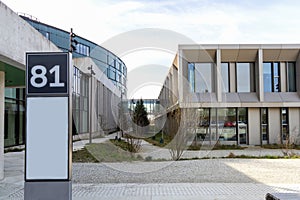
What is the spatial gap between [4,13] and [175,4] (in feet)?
25.1

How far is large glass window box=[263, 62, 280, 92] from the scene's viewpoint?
3003 cm

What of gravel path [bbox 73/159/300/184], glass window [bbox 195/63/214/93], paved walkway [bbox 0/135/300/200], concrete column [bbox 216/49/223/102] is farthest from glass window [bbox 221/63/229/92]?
paved walkway [bbox 0/135/300/200]

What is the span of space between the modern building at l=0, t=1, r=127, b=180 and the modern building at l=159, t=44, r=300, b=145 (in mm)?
9566

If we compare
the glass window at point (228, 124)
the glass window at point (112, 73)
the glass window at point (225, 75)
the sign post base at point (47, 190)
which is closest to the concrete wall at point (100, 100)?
the glass window at point (112, 73)

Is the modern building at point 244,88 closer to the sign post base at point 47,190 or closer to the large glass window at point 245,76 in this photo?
the large glass window at point 245,76

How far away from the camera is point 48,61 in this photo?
5980 millimetres

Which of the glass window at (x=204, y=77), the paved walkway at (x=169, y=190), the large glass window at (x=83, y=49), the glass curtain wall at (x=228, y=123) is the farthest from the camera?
the large glass window at (x=83, y=49)

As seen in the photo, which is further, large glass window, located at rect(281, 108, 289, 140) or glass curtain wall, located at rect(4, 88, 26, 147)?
large glass window, located at rect(281, 108, 289, 140)

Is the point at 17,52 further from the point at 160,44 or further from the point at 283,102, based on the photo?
the point at 283,102

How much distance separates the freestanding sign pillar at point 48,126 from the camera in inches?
235

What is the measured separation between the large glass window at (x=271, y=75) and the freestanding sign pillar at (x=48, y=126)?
26.5 meters

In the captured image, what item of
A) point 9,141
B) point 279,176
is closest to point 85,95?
point 9,141

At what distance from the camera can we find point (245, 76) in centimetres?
3019

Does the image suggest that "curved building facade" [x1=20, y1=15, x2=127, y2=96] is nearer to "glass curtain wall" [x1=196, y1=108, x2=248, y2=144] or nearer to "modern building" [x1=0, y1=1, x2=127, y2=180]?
"modern building" [x1=0, y1=1, x2=127, y2=180]
